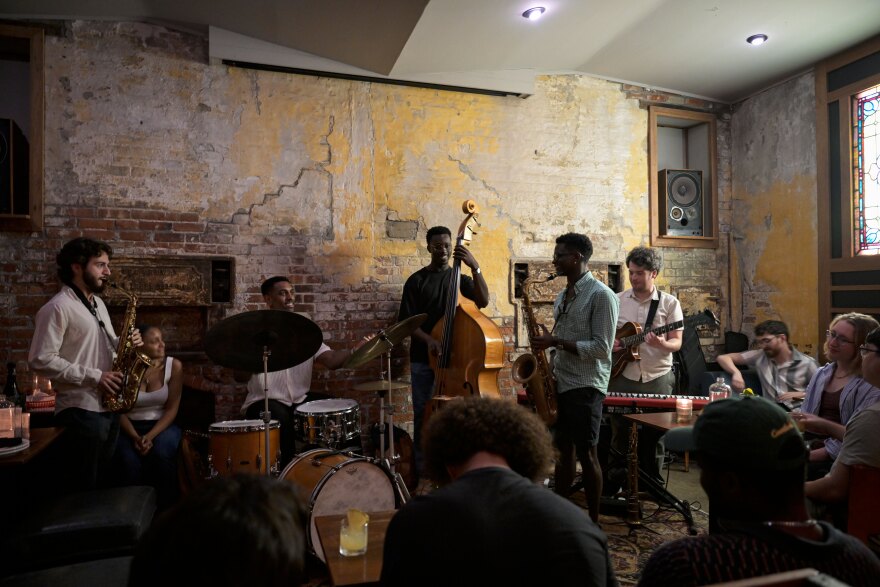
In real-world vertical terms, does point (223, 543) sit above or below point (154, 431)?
above

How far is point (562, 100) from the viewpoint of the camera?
571 cm

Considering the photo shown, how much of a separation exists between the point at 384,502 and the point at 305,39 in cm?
348

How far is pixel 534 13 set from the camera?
14.1ft

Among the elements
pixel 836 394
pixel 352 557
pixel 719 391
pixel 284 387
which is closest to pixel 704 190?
pixel 719 391

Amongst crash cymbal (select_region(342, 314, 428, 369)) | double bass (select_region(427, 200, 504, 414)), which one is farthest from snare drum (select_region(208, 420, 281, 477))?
double bass (select_region(427, 200, 504, 414))

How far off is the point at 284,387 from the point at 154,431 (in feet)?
2.95

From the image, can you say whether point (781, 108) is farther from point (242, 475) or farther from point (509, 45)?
point (242, 475)

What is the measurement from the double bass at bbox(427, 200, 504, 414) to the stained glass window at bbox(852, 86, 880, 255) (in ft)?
11.3

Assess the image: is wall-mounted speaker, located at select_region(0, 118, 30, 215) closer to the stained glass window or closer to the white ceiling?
the white ceiling

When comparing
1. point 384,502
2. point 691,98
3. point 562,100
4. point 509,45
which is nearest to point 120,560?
point 384,502

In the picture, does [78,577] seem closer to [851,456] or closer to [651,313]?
[851,456]

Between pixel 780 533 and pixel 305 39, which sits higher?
pixel 305 39

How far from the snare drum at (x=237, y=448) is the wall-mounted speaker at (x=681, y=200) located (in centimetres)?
444

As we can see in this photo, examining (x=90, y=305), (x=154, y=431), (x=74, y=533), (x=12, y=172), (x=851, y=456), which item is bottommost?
(x=74, y=533)
